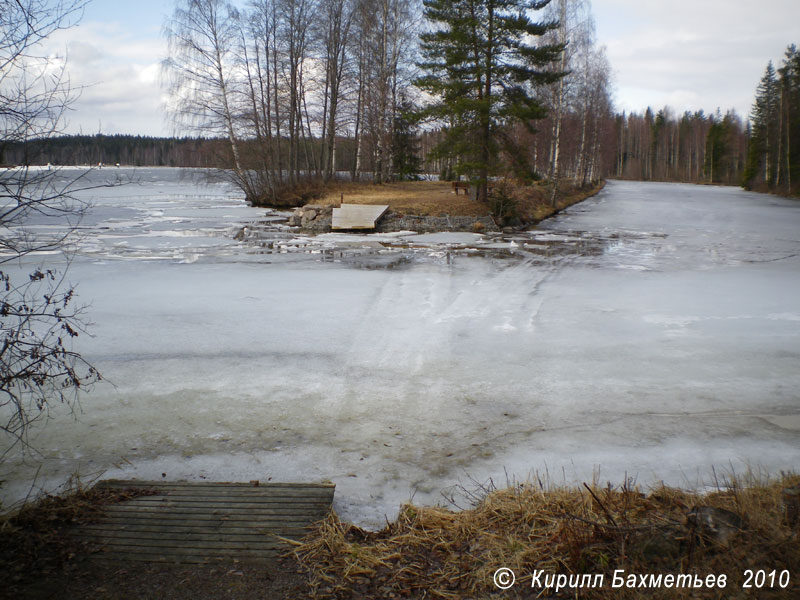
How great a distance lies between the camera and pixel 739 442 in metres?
4.46

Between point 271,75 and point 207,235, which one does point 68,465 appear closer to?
point 207,235

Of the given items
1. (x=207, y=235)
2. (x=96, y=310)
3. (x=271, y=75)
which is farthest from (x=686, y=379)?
(x=271, y=75)

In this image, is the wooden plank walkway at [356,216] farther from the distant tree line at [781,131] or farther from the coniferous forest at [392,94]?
the distant tree line at [781,131]

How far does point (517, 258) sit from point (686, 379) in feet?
28.0

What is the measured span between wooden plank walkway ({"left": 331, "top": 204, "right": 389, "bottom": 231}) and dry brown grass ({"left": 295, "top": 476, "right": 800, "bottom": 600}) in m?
17.8

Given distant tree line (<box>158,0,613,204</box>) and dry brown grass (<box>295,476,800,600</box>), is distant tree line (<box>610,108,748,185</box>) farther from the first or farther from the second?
dry brown grass (<box>295,476,800,600</box>)

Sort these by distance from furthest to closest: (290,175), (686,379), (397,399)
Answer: (290,175)
(686,379)
(397,399)

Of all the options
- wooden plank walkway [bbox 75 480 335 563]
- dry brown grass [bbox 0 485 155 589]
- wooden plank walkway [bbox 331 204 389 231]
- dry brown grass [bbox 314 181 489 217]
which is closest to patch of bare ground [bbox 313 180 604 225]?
dry brown grass [bbox 314 181 489 217]

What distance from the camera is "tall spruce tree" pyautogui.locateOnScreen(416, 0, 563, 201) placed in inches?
834

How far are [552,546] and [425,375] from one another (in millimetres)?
3231

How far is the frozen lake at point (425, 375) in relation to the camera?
4.16 meters

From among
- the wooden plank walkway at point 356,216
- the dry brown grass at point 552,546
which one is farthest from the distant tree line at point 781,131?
the dry brown grass at point 552,546

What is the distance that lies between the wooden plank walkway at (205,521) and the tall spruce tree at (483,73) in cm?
1896

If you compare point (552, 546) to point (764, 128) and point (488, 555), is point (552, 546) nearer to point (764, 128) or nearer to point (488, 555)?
point (488, 555)
